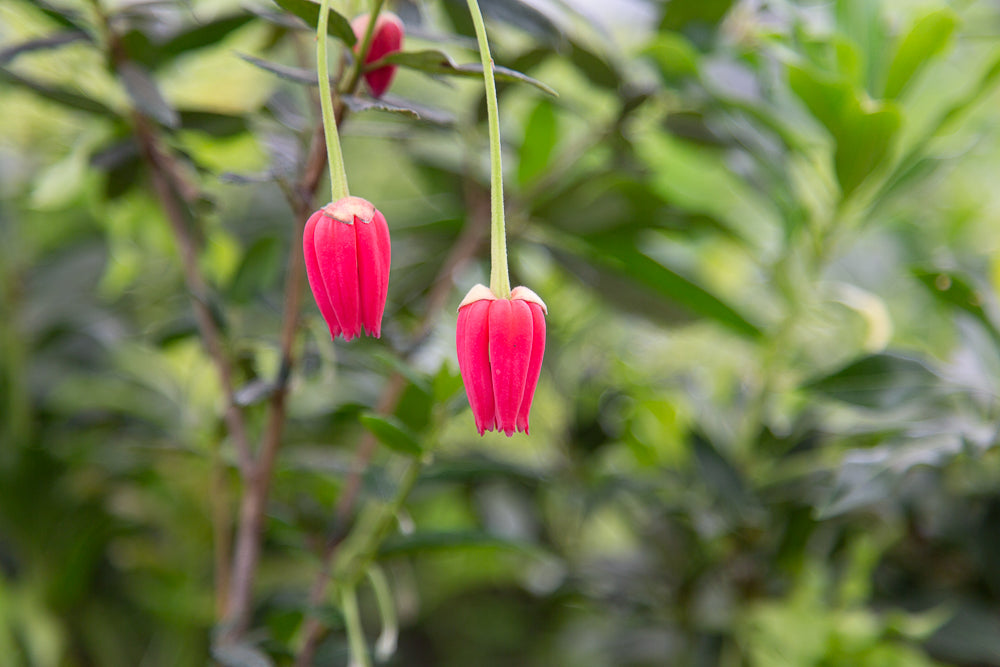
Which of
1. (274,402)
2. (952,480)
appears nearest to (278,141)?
(274,402)

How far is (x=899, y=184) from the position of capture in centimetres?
67

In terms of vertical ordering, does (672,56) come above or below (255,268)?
above

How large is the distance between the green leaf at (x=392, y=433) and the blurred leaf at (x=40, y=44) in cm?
32

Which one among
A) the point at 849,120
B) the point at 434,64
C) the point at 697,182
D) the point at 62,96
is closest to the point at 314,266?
the point at 434,64

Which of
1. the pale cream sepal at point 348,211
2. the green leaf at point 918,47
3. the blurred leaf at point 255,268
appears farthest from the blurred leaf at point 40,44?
the green leaf at point 918,47

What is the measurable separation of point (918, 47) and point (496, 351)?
1.58 feet

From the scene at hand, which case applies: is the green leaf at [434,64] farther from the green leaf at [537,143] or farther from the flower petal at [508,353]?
the green leaf at [537,143]

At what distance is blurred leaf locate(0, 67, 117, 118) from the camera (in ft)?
1.90

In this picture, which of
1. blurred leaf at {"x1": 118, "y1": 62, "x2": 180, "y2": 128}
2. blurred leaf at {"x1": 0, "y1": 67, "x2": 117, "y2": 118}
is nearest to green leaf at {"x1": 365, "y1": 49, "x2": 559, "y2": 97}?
blurred leaf at {"x1": 118, "y1": 62, "x2": 180, "y2": 128}

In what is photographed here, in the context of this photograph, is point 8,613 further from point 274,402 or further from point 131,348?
point 274,402

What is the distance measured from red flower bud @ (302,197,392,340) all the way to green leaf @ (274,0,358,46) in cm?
10

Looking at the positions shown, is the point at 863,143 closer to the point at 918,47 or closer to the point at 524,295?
the point at 918,47

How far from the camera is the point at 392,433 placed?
500 mm

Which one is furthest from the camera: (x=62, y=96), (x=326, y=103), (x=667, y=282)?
(x=667, y=282)
